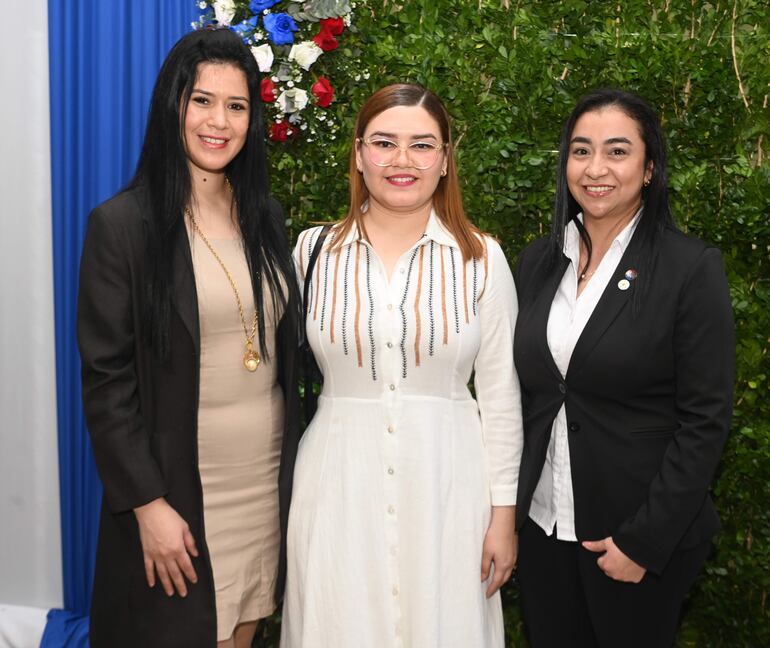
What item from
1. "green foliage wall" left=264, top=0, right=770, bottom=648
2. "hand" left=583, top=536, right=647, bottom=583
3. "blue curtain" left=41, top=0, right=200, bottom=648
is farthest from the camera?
"blue curtain" left=41, top=0, right=200, bottom=648

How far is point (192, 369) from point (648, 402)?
0.98 m

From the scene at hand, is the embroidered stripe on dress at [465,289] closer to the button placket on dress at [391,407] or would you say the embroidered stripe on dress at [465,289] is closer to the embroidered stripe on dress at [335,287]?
the button placket on dress at [391,407]

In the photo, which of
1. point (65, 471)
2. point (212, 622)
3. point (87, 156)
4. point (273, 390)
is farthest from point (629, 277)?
point (65, 471)

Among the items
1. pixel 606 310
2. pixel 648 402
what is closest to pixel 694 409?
pixel 648 402

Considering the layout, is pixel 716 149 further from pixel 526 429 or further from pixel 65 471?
pixel 65 471

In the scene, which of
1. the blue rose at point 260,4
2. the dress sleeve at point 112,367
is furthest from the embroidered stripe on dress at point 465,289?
the blue rose at point 260,4

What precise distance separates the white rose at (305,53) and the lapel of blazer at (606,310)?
128 centimetres

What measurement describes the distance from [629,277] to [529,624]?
0.89 meters

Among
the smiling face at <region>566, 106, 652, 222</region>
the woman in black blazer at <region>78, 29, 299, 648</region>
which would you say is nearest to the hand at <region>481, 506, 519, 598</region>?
the woman in black blazer at <region>78, 29, 299, 648</region>

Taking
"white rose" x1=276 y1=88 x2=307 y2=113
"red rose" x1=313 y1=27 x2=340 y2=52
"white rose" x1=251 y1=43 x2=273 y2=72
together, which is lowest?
"white rose" x1=276 y1=88 x2=307 y2=113

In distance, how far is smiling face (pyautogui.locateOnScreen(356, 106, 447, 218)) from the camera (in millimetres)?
1902

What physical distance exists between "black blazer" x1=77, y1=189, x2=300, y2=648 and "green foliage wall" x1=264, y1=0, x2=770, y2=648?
3.73ft

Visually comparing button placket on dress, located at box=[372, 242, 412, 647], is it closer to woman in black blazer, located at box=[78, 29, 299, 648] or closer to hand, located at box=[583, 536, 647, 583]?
woman in black blazer, located at box=[78, 29, 299, 648]

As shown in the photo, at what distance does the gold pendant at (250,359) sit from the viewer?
1.87 m
